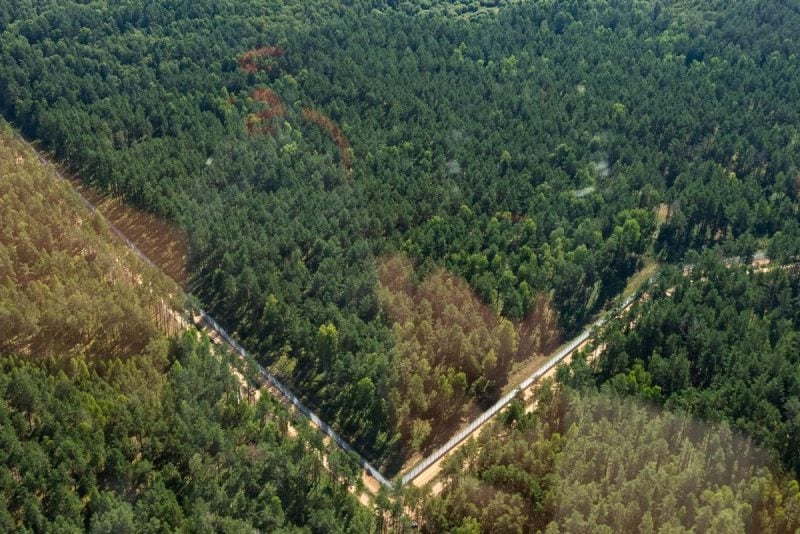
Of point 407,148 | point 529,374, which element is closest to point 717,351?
point 529,374

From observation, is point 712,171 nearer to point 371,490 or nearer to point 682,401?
point 682,401

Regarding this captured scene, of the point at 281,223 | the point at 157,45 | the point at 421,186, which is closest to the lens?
the point at 281,223

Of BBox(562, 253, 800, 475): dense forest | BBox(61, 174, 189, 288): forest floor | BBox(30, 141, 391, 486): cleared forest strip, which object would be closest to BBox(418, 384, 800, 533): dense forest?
BBox(562, 253, 800, 475): dense forest

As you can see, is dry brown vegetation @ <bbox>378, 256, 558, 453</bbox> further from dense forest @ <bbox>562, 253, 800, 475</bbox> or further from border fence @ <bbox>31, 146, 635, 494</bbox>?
dense forest @ <bbox>562, 253, 800, 475</bbox>

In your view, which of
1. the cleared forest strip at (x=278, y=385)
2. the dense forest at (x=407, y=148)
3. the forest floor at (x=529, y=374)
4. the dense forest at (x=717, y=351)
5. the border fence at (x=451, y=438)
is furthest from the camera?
the dense forest at (x=407, y=148)

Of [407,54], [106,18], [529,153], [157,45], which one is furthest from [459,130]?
[106,18]

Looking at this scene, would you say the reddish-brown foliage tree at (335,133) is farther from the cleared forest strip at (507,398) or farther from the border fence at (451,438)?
the cleared forest strip at (507,398)

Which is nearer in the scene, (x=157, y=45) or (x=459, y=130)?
(x=459, y=130)

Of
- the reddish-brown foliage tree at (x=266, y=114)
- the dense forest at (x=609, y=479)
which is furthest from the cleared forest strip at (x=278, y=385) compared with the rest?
the reddish-brown foliage tree at (x=266, y=114)
